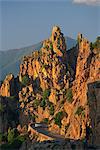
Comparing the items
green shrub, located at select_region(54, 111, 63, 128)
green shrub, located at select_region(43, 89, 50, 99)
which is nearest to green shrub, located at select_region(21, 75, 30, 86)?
green shrub, located at select_region(43, 89, 50, 99)

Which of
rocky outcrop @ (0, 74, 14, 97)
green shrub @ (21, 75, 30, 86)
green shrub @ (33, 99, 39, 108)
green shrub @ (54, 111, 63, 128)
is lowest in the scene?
green shrub @ (54, 111, 63, 128)

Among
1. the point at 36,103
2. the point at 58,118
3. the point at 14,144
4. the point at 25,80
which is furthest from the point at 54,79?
the point at 14,144

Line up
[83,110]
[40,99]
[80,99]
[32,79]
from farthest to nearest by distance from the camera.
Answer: [32,79] → [40,99] → [80,99] → [83,110]

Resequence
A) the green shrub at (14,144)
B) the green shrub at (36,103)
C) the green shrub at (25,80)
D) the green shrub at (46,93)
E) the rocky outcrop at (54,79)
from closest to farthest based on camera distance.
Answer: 1. the green shrub at (14,144)
2. the rocky outcrop at (54,79)
3. the green shrub at (36,103)
4. the green shrub at (46,93)
5. the green shrub at (25,80)

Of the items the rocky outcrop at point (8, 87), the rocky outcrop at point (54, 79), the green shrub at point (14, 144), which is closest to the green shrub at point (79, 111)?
the rocky outcrop at point (54, 79)

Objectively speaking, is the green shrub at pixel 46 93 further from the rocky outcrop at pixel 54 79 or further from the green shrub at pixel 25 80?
the green shrub at pixel 25 80

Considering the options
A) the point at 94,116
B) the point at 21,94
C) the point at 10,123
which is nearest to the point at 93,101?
the point at 94,116

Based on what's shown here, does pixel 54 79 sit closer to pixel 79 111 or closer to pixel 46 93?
pixel 46 93

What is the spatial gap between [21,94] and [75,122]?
2734 centimetres

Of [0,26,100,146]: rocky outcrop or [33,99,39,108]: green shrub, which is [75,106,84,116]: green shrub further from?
[33,99,39,108]: green shrub

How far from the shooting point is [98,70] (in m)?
64.1

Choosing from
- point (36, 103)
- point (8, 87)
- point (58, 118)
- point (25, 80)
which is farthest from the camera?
point (25, 80)

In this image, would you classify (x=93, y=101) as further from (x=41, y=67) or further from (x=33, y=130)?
(x=41, y=67)

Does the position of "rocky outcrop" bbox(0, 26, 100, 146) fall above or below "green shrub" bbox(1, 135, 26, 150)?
above
